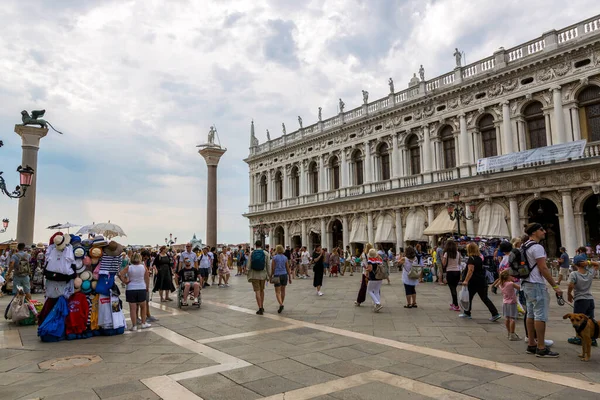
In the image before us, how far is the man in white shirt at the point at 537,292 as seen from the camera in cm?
525

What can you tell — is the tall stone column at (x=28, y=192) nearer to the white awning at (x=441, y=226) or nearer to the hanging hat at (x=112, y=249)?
the hanging hat at (x=112, y=249)

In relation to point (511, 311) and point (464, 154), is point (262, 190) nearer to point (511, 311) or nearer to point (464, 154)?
point (464, 154)

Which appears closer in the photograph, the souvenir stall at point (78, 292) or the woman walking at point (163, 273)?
the souvenir stall at point (78, 292)

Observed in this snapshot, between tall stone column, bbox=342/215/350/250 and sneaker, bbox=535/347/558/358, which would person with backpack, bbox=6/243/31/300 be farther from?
tall stone column, bbox=342/215/350/250

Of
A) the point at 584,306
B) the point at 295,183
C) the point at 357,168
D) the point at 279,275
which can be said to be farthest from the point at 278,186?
the point at 584,306

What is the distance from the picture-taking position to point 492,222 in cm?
2216

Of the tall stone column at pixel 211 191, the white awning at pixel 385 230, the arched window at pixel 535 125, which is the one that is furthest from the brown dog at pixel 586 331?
the tall stone column at pixel 211 191

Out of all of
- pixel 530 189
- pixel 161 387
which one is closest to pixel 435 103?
pixel 530 189

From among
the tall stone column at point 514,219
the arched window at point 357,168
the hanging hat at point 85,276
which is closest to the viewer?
the hanging hat at point 85,276

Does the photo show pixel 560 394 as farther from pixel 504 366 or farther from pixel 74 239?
pixel 74 239

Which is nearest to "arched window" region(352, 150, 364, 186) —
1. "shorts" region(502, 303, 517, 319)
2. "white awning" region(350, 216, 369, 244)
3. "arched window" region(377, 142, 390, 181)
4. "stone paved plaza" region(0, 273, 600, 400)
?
"arched window" region(377, 142, 390, 181)

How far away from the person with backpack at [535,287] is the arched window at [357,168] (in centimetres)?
2621

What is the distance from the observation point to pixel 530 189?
20.8 m

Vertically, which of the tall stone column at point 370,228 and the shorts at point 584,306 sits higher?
the tall stone column at point 370,228
